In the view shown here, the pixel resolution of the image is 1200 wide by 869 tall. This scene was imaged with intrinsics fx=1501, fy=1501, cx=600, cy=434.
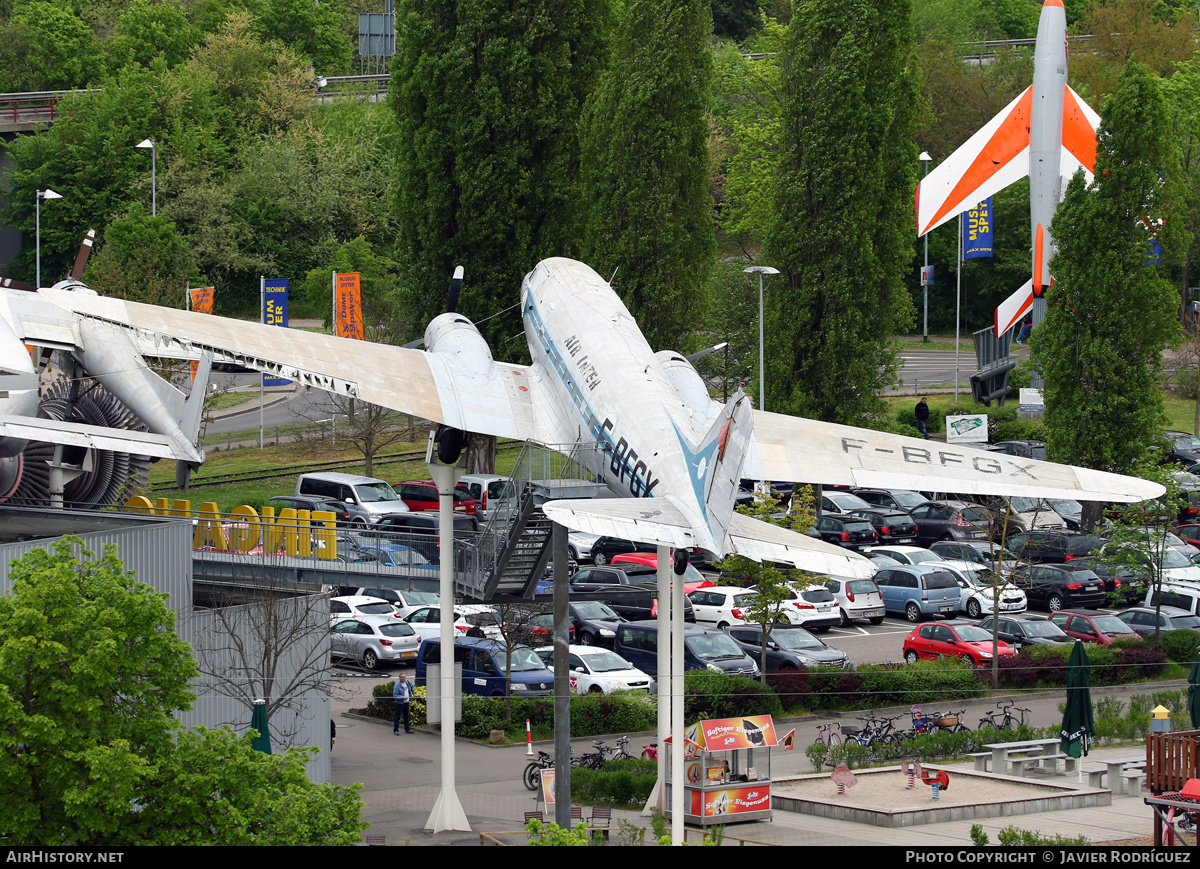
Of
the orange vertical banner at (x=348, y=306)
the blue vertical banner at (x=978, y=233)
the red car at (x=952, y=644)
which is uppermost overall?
the blue vertical banner at (x=978, y=233)

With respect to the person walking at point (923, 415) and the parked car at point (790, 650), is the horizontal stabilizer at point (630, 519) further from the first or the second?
the person walking at point (923, 415)

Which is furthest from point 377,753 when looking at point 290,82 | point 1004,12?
point 1004,12

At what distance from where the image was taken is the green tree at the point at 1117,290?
169 ft

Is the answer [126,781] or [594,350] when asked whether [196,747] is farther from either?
[594,350]

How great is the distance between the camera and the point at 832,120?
56031mm

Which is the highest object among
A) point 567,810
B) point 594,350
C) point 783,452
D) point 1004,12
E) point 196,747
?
point 1004,12

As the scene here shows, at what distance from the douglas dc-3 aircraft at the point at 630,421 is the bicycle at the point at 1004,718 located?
8857 millimetres

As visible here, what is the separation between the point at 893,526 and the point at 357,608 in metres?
20.4

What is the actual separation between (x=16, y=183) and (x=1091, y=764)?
7456 cm

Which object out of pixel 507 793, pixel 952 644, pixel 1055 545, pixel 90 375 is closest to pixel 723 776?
pixel 507 793

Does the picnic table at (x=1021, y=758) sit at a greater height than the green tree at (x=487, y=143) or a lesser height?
lesser

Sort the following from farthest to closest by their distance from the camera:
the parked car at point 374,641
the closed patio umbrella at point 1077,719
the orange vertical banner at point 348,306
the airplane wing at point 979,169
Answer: the airplane wing at point 979,169, the orange vertical banner at point 348,306, the parked car at point 374,641, the closed patio umbrella at point 1077,719

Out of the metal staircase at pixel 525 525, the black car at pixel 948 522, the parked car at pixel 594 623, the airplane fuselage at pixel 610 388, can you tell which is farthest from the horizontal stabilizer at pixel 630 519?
the black car at pixel 948 522

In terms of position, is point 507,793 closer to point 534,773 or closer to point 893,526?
point 534,773
